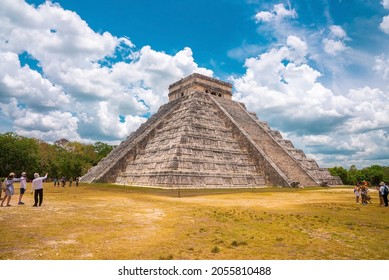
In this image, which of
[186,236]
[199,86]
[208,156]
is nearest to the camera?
[186,236]

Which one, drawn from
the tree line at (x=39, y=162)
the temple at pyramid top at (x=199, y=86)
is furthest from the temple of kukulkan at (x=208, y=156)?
the tree line at (x=39, y=162)

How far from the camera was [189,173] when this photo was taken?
2481 centimetres

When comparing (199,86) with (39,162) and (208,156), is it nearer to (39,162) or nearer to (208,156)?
(208,156)

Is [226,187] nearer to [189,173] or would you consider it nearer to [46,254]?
[189,173]

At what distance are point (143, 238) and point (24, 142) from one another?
55972 mm

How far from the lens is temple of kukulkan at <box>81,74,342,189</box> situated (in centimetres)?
2583

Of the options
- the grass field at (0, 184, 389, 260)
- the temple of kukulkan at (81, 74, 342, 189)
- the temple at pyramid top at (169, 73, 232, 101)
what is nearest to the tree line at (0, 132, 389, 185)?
the temple of kukulkan at (81, 74, 342, 189)

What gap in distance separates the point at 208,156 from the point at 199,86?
17.4 metres

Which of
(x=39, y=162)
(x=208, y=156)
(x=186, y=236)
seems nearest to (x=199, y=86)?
(x=208, y=156)

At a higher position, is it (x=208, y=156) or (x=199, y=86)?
(x=199, y=86)

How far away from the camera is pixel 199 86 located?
139ft

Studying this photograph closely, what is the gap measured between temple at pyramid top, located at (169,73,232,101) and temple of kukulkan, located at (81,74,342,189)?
2911 millimetres

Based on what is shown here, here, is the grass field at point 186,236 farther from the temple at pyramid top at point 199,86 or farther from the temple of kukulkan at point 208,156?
the temple at pyramid top at point 199,86

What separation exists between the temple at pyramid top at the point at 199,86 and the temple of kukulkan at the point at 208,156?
2.91 meters
